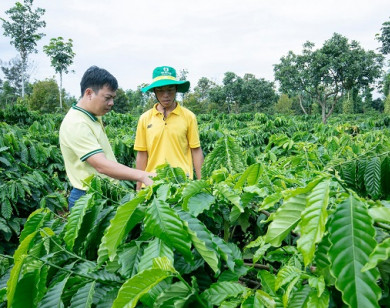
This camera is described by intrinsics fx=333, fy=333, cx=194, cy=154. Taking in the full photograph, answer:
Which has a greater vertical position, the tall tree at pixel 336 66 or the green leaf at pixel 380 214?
the tall tree at pixel 336 66

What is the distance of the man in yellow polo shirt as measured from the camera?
1.97 meters

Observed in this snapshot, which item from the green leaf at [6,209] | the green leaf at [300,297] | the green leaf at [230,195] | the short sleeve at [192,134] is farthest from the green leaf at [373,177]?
the green leaf at [6,209]

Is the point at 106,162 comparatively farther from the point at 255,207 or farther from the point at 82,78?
the point at 255,207

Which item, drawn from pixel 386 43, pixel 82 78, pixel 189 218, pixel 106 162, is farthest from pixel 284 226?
pixel 386 43

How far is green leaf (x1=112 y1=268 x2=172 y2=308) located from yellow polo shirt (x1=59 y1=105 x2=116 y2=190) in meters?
1.43

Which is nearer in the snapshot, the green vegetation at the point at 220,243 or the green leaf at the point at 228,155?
the green vegetation at the point at 220,243

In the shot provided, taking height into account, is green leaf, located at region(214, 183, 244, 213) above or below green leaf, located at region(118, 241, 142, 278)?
above

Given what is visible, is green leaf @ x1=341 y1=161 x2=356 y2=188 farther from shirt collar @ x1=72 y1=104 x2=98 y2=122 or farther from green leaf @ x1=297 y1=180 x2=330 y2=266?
shirt collar @ x1=72 y1=104 x2=98 y2=122

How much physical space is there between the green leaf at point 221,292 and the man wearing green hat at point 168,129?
68.4 inches

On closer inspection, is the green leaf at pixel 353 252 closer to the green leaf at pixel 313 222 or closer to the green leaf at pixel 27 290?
the green leaf at pixel 313 222

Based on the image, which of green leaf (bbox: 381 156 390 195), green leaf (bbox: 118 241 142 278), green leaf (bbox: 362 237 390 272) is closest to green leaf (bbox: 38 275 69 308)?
green leaf (bbox: 118 241 142 278)

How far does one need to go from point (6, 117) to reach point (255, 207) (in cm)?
1103

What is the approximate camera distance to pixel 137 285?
0.64m

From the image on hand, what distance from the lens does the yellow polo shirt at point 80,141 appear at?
198 centimetres
